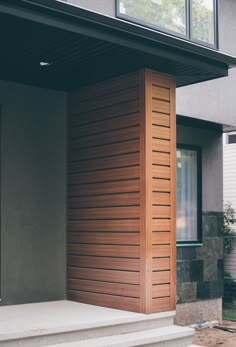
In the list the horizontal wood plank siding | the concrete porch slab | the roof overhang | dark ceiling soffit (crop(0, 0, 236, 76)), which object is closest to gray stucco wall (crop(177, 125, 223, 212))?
the roof overhang

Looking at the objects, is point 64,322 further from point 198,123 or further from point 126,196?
point 198,123

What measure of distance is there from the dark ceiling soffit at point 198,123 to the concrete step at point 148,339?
383cm

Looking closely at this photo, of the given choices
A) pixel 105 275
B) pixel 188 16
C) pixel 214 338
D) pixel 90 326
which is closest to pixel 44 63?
pixel 188 16

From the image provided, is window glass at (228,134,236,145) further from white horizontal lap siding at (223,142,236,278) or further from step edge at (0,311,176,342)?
step edge at (0,311,176,342)

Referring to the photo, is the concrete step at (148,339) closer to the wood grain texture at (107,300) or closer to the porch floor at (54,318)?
the porch floor at (54,318)

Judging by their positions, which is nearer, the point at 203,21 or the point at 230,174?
the point at 203,21

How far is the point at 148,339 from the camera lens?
6473 mm

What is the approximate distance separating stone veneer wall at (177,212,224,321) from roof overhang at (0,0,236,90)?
3.15 metres

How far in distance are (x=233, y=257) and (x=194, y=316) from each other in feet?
10.7

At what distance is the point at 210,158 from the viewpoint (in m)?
10.4

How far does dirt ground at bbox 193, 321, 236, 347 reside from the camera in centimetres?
844

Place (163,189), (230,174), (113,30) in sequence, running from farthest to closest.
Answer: (230,174)
(163,189)
(113,30)

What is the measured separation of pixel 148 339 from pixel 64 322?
954mm

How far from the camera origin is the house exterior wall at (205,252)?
9.55 meters
